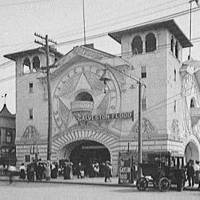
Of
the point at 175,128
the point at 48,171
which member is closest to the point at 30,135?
the point at 48,171

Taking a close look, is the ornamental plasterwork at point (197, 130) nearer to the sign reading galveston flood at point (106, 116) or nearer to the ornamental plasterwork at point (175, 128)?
the ornamental plasterwork at point (175, 128)

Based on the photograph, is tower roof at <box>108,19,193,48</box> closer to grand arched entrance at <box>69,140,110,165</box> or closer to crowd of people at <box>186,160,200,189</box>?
grand arched entrance at <box>69,140,110,165</box>

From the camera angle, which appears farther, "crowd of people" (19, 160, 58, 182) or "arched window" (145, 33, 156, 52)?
"arched window" (145, 33, 156, 52)

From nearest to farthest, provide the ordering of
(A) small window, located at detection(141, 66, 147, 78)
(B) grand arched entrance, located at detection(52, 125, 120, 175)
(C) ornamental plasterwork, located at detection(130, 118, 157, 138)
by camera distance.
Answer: (C) ornamental plasterwork, located at detection(130, 118, 157, 138), (A) small window, located at detection(141, 66, 147, 78), (B) grand arched entrance, located at detection(52, 125, 120, 175)

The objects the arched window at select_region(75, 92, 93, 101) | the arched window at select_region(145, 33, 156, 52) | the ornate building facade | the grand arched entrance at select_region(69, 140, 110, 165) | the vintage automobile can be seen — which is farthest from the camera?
the grand arched entrance at select_region(69, 140, 110, 165)

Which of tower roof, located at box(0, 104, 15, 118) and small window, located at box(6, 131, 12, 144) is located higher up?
tower roof, located at box(0, 104, 15, 118)

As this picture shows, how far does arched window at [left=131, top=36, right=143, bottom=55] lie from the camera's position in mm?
41094

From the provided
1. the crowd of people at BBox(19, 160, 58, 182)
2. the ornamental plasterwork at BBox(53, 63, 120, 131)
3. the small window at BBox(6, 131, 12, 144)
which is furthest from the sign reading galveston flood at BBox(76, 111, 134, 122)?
the small window at BBox(6, 131, 12, 144)

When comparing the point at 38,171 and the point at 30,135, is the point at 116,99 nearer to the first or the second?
the point at 38,171

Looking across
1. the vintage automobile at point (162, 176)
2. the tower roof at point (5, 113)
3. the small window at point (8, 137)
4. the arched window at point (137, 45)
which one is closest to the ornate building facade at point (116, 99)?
the arched window at point (137, 45)

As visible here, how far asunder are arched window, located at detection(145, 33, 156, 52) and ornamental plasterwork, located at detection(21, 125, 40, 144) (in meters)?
14.0

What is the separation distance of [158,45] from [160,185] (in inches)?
739

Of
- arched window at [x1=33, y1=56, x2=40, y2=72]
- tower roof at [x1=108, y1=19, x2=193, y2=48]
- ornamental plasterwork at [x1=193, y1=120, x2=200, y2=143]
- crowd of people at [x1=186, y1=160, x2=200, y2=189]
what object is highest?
tower roof at [x1=108, y1=19, x2=193, y2=48]

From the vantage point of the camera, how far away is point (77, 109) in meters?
42.0
